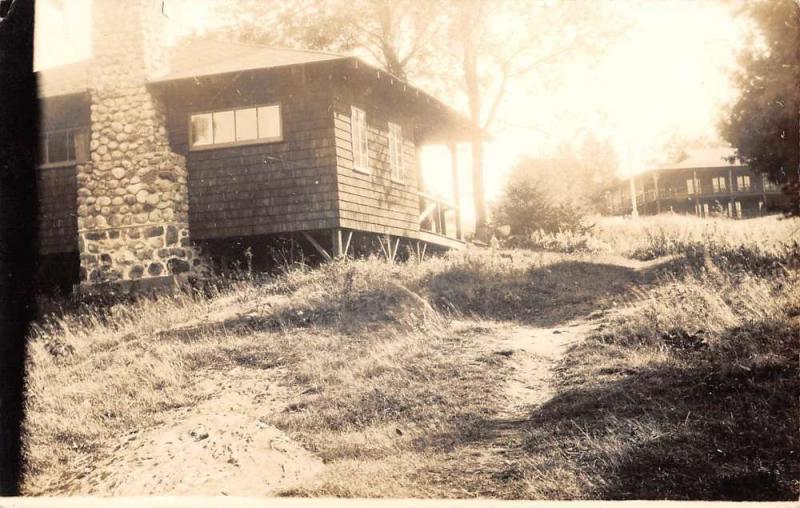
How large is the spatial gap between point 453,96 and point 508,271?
14.8 ft

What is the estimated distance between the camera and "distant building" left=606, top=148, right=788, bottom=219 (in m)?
4.35

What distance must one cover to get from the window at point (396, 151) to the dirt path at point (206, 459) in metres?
10.4

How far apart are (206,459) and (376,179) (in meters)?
10.0

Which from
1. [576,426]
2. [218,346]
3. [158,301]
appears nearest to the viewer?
[576,426]

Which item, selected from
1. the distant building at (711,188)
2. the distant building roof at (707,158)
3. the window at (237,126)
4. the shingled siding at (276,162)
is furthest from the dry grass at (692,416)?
the window at (237,126)

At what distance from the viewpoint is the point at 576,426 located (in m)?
4.45

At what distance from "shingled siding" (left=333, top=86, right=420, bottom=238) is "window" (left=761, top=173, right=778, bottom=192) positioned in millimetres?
8610

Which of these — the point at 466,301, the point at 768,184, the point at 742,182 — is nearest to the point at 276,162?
the point at 466,301

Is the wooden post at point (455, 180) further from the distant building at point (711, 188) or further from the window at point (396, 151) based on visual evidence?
the distant building at point (711, 188)

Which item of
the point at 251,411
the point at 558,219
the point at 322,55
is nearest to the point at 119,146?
the point at 322,55

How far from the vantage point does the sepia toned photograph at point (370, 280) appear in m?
4.20

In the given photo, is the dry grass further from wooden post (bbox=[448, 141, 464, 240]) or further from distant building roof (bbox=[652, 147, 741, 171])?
wooden post (bbox=[448, 141, 464, 240])

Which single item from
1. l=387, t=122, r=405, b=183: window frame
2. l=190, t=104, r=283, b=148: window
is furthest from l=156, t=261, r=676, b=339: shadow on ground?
l=387, t=122, r=405, b=183: window frame

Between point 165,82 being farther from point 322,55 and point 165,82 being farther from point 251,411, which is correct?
point 251,411
